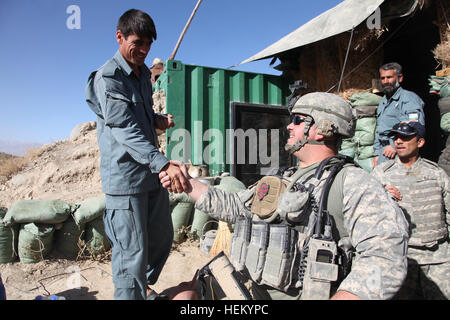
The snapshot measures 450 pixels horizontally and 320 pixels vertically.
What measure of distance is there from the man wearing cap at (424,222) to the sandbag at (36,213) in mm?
3372

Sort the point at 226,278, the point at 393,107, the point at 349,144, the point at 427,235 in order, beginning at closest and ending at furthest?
1. the point at 226,278
2. the point at 427,235
3. the point at 393,107
4. the point at 349,144

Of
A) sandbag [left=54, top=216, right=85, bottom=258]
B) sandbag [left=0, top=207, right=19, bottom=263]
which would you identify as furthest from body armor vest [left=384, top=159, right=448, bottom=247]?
sandbag [left=0, top=207, right=19, bottom=263]

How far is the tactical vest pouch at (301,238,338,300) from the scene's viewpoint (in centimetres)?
135

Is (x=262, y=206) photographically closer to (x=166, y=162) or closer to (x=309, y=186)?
(x=309, y=186)

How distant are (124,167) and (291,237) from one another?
128 centimetres

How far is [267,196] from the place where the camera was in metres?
1.62

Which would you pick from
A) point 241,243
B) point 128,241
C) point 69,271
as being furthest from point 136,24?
point 69,271

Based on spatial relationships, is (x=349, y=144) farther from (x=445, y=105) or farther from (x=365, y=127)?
(x=445, y=105)

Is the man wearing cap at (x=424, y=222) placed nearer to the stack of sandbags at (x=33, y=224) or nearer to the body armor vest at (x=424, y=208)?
the body armor vest at (x=424, y=208)

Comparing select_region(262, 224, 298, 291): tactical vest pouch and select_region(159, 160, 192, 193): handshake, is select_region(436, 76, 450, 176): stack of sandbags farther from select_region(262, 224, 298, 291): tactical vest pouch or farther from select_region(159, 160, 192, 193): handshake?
select_region(159, 160, 192, 193): handshake

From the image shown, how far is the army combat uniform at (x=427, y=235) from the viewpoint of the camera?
2.44 m

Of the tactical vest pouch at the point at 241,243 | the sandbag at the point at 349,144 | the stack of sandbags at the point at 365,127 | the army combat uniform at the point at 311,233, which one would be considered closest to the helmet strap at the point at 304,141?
the army combat uniform at the point at 311,233

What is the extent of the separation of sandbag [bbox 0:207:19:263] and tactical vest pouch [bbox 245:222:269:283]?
114 inches

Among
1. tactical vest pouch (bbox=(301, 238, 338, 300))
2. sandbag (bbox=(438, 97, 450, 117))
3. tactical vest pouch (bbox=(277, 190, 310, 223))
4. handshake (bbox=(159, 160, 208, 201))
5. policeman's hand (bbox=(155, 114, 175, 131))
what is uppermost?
sandbag (bbox=(438, 97, 450, 117))
